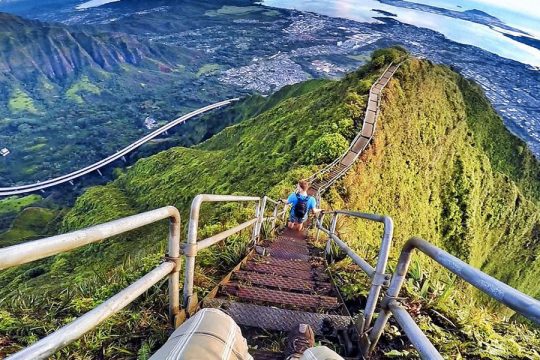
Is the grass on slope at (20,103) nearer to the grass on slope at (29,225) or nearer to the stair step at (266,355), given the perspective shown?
the grass on slope at (29,225)

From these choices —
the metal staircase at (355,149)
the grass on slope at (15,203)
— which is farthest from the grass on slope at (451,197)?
the grass on slope at (15,203)

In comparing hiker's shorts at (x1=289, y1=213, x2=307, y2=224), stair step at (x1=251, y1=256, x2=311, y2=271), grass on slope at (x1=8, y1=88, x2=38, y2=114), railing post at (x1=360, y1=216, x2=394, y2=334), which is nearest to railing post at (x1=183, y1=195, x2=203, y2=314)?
railing post at (x1=360, y1=216, x2=394, y2=334)

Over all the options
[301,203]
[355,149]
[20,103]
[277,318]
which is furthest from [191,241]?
[20,103]

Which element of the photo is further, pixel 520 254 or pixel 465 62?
pixel 465 62

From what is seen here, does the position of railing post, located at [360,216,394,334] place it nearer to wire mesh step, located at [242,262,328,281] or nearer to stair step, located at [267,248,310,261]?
wire mesh step, located at [242,262,328,281]

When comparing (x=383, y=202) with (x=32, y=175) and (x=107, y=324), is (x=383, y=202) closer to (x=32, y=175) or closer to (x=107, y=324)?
(x=107, y=324)

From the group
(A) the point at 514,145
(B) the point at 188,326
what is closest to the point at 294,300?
(B) the point at 188,326
